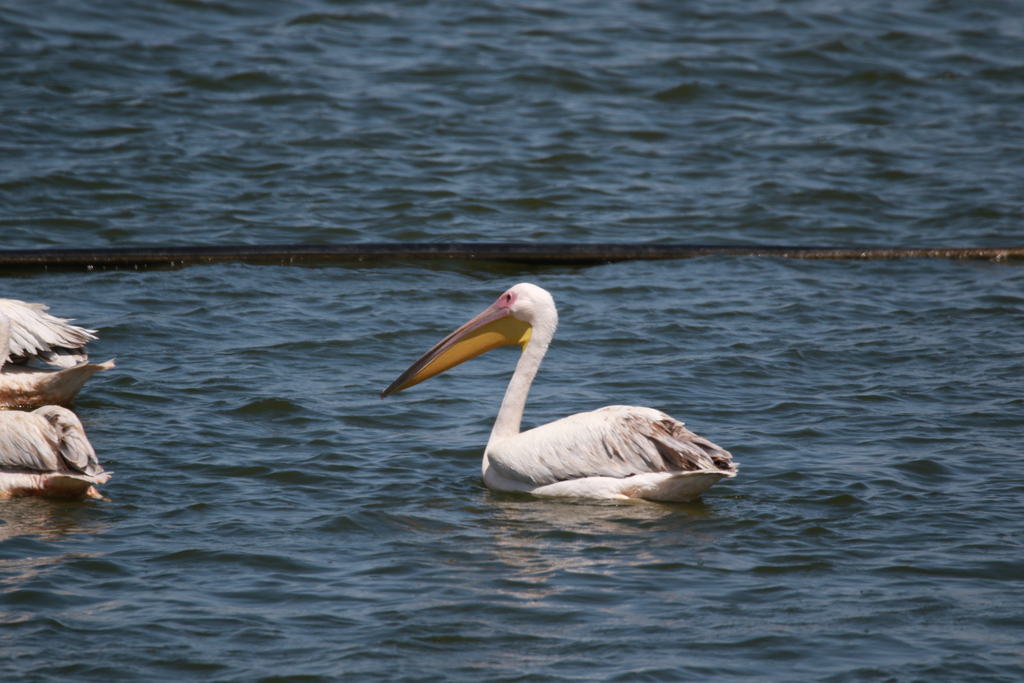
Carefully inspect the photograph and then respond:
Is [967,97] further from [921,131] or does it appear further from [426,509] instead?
[426,509]

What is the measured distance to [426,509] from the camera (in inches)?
181

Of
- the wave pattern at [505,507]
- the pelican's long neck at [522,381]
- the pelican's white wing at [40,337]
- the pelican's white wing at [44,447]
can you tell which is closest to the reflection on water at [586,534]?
the wave pattern at [505,507]

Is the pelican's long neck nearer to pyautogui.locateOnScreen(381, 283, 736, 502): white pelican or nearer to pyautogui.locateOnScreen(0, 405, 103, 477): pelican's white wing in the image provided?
pyautogui.locateOnScreen(381, 283, 736, 502): white pelican

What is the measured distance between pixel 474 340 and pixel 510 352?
69.2 inches

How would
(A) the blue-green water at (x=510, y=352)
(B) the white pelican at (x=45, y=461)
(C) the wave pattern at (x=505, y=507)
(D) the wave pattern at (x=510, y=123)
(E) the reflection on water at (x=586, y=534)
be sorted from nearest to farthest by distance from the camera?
(C) the wave pattern at (x=505, y=507), (A) the blue-green water at (x=510, y=352), (E) the reflection on water at (x=586, y=534), (B) the white pelican at (x=45, y=461), (D) the wave pattern at (x=510, y=123)

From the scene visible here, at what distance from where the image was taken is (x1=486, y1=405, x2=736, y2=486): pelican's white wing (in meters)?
4.60

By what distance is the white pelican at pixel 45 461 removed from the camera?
447 centimetres

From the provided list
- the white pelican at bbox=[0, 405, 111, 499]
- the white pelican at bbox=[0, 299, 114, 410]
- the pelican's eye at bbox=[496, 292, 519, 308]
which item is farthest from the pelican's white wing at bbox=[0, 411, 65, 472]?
the pelican's eye at bbox=[496, 292, 519, 308]

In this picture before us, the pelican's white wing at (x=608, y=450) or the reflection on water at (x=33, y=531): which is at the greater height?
the pelican's white wing at (x=608, y=450)

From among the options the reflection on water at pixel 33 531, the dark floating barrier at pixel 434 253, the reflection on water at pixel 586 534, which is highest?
the dark floating barrier at pixel 434 253

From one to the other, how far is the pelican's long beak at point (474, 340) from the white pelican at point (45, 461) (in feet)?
4.36

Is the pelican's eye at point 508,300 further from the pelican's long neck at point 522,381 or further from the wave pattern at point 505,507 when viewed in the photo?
the wave pattern at point 505,507

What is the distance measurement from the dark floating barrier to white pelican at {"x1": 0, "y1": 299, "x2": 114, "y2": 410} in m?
1.79

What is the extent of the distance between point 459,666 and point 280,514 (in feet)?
4.31
